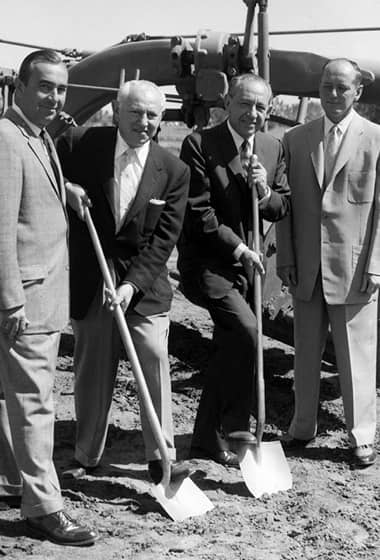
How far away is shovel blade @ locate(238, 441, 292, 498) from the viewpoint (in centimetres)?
465

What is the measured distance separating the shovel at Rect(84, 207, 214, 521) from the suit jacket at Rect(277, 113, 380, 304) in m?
1.18

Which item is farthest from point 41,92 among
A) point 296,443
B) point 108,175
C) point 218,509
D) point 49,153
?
point 296,443

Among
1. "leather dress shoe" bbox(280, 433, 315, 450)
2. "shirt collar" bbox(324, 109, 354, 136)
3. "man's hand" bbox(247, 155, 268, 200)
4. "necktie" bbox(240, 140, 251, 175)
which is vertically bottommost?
"leather dress shoe" bbox(280, 433, 315, 450)

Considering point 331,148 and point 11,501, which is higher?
point 331,148

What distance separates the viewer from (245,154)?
480 centimetres

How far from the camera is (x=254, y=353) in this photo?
478 cm

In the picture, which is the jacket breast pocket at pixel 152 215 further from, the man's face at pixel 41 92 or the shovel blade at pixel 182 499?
the shovel blade at pixel 182 499

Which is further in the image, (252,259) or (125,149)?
(252,259)

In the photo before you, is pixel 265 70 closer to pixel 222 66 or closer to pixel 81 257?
pixel 222 66

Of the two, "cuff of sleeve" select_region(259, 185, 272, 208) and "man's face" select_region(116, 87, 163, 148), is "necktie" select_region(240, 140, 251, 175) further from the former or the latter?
"man's face" select_region(116, 87, 163, 148)

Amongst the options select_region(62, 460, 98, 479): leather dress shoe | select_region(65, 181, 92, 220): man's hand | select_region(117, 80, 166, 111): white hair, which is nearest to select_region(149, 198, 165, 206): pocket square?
select_region(65, 181, 92, 220): man's hand

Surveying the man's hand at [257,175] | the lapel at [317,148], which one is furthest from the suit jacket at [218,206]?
the lapel at [317,148]

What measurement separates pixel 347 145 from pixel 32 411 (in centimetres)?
208

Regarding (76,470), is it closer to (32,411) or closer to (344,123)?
(32,411)
